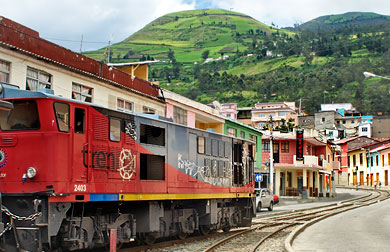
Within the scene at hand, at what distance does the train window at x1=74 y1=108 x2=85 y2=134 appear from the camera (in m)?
13.5

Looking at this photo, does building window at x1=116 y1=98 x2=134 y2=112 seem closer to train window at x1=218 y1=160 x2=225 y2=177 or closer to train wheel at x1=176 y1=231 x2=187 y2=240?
train window at x1=218 y1=160 x2=225 y2=177

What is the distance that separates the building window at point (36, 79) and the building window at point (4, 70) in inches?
39.6

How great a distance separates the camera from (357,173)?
9694cm

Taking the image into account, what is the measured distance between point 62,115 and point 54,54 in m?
10.9

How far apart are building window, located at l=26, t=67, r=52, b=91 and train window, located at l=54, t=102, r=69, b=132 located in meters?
9.24

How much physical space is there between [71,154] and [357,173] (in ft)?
297

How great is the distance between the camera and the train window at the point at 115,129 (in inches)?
579

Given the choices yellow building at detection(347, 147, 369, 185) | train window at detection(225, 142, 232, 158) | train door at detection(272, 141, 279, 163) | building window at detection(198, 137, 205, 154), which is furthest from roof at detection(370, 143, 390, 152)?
building window at detection(198, 137, 205, 154)

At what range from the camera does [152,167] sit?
16.6 m

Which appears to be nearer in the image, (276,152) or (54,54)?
(54,54)

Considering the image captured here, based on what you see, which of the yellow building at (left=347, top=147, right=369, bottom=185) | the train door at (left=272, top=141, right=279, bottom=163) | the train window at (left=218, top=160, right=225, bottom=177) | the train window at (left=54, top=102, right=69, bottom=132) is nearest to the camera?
the train window at (left=54, top=102, right=69, bottom=132)

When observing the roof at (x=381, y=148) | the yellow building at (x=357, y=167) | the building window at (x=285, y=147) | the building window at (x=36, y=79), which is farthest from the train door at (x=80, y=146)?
the yellow building at (x=357, y=167)

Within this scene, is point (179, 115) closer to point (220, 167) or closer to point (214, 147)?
point (220, 167)

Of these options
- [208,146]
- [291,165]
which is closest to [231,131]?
[291,165]
